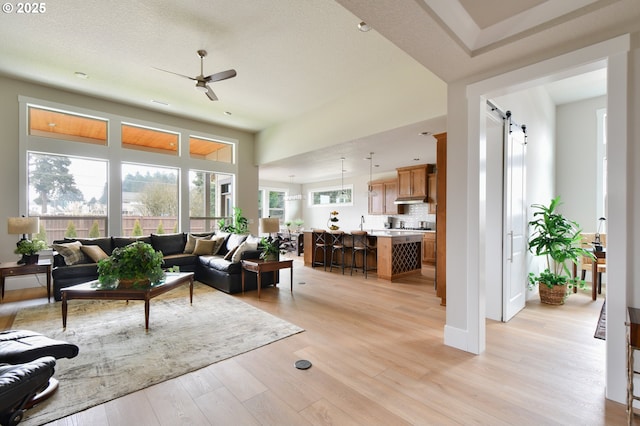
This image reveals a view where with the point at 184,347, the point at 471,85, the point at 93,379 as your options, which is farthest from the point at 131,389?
the point at 471,85

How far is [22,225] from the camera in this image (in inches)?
169

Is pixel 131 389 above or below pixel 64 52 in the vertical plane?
below

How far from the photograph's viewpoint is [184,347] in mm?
2736

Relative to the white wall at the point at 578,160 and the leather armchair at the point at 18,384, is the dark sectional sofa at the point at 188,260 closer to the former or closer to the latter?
the leather armchair at the point at 18,384

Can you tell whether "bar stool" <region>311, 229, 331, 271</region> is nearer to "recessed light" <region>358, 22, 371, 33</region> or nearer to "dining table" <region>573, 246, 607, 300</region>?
"recessed light" <region>358, 22, 371, 33</region>

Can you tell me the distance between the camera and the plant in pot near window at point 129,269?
316 centimetres

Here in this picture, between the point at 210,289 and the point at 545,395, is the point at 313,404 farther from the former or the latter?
the point at 210,289

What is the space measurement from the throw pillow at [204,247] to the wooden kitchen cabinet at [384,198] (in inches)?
194

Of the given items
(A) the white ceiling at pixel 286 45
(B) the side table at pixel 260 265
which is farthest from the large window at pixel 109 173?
(B) the side table at pixel 260 265

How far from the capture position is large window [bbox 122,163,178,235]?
240 inches

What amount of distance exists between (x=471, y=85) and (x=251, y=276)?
13.5ft

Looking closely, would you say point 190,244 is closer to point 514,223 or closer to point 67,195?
point 67,195

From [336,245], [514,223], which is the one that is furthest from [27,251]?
[514,223]

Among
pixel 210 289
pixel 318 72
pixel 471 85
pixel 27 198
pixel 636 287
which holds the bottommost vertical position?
pixel 210 289
